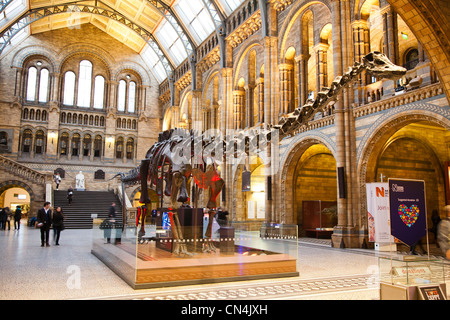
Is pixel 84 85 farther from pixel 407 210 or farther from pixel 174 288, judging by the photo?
pixel 407 210

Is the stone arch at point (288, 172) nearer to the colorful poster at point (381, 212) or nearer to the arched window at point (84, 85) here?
the colorful poster at point (381, 212)

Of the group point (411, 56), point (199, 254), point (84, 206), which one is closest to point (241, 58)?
point (411, 56)

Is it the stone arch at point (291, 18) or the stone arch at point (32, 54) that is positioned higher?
the stone arch at point (32, 54)

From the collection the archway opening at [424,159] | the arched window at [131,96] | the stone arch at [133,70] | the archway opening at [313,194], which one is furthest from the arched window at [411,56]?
the arched window at [131,96]

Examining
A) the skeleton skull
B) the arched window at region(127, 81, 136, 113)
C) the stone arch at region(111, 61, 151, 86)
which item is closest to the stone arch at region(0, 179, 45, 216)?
the arched window at region(127, 81, 136, 113)

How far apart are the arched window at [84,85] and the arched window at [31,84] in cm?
358

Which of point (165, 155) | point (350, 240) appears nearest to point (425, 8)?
point (165, 155)

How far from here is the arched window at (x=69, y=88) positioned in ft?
108

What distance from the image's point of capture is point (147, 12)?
29.5m

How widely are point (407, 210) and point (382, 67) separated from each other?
11.0ft

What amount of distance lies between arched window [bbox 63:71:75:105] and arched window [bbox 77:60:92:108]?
583 mm

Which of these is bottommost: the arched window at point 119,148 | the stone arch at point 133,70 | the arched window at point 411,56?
the arched window at point 119,148

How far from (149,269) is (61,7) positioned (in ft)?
95.1

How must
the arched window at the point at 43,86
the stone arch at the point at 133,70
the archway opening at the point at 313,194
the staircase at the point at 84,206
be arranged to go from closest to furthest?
the archway opening at the point at 313,194 < the staircase at the point at 84,206 < the arched window at the point at 43,86 < the stone arch at the point at 133,70
